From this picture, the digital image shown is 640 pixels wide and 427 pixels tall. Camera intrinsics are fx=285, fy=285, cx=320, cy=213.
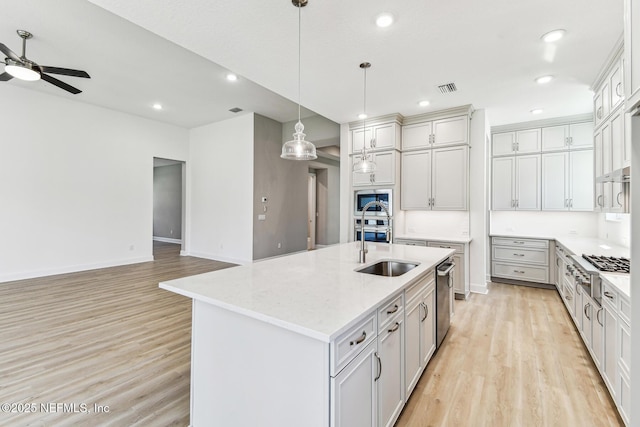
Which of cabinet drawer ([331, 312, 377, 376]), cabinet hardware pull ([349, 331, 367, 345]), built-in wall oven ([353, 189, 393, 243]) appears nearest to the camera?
cabinet drawer ([331, 312, 377, 376])

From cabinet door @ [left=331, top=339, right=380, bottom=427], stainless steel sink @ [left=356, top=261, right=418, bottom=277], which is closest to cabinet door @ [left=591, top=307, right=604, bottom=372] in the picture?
stainless steel sink @ [left=356, top=261, right=418, bottom=277]

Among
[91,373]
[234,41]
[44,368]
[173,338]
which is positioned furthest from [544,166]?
[44,368]

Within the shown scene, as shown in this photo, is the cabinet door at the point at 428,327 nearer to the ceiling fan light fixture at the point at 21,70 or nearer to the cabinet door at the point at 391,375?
the cabinet door at the point at 391,375

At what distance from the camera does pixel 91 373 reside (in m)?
2.25

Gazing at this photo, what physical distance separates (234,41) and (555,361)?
4.16m

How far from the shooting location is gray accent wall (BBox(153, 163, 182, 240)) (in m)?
9.53

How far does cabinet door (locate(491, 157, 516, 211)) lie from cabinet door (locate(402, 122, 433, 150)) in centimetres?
159

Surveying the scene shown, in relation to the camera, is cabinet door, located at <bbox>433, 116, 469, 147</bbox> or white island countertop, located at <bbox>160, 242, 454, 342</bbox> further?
cabinet door, located at <bbox>433, 116, 469, 147</bbox>

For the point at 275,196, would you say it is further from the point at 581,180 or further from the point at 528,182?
the point at 581,180

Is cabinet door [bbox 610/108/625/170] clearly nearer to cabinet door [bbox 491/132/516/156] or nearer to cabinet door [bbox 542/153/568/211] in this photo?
cabinet door [bbox 542/153/568/211]

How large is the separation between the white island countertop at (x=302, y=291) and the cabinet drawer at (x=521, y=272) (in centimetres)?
347

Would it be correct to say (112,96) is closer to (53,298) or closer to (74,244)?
(74,244)

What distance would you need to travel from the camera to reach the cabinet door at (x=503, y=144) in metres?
5.14

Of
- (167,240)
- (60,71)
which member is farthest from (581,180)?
(167,240)
